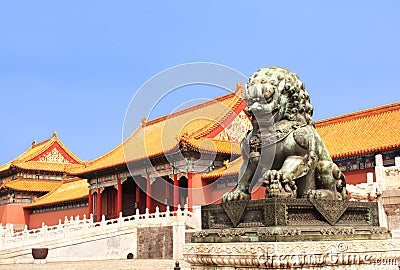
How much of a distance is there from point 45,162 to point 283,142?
38004 millimetres

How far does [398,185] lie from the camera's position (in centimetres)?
1060

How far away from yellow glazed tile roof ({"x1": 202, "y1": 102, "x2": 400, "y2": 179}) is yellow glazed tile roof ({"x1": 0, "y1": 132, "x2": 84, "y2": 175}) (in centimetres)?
1964

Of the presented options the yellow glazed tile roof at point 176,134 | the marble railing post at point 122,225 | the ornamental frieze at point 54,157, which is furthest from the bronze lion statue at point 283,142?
the ornamental frieze at point 54,157

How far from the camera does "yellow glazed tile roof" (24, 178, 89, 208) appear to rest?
110ft

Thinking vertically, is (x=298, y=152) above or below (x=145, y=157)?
below

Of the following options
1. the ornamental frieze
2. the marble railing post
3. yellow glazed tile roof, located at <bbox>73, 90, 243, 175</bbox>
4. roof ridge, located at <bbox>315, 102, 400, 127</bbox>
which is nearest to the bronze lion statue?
the marble railing post

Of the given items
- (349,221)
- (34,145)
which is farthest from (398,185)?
(34,145)

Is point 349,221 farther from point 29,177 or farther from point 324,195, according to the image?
point 29,177

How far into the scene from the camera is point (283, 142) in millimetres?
4703

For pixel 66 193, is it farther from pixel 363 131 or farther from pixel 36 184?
Result: pixel 363 131

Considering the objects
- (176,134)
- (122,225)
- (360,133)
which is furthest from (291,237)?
(176,134)

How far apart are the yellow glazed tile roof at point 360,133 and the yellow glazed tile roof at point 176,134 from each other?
1946mm

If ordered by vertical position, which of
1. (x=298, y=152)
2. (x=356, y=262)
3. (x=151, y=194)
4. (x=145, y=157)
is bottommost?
(x=356, y=262)

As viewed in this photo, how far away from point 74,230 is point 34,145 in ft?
87.7
